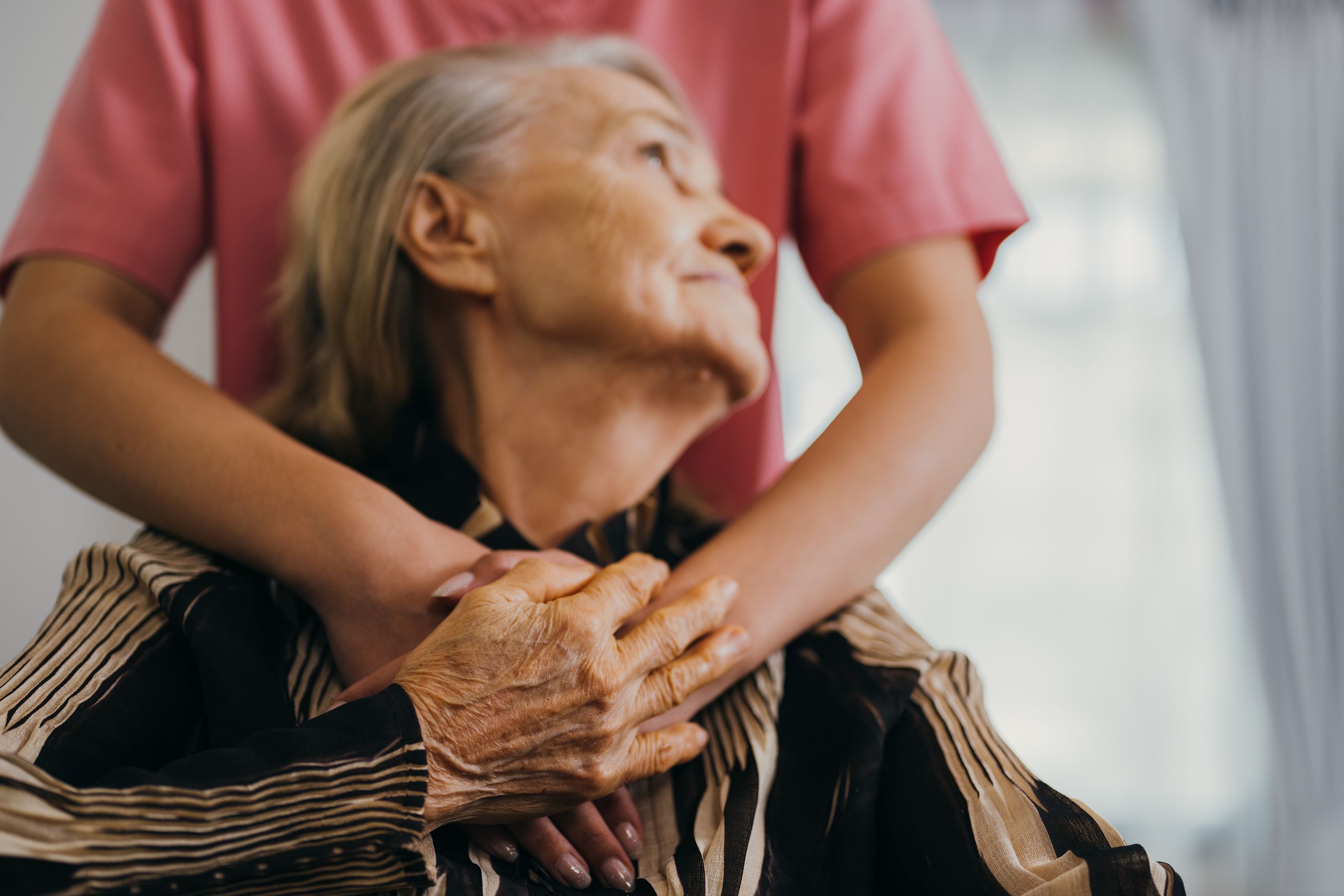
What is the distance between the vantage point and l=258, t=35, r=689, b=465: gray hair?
991mm

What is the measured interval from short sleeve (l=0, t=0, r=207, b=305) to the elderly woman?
5.6 inches

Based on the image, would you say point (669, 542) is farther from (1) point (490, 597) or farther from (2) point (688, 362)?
(1) point (490, 597)

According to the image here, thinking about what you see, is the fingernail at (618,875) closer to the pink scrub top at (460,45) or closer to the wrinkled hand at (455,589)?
the wrinkled hand at (455,589)

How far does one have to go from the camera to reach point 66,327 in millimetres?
880

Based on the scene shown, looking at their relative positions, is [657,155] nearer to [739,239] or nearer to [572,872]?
[739,239]

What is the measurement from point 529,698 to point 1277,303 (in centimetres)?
256

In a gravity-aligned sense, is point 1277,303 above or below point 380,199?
below

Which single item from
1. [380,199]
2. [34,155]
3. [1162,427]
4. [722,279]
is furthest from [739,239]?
[1162,427]

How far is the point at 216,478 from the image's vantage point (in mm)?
767

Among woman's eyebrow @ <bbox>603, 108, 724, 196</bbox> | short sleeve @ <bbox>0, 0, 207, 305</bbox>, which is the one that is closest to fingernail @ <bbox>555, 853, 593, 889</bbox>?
woman's eyebrow @ <bbox>603, 108, 724, 196</bbox>

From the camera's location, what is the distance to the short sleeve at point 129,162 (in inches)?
39.9

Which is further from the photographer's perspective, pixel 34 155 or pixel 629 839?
pixel 34 155

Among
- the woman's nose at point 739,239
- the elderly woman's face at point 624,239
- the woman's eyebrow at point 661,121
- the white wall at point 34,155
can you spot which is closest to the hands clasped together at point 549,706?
the elderly woman's face at point 624,239

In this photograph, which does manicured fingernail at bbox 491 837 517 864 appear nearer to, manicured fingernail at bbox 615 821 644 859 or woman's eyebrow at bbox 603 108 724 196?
manicured fingernail at bbox 615 821 644 859
